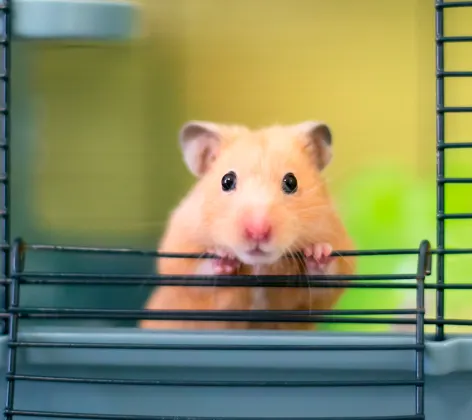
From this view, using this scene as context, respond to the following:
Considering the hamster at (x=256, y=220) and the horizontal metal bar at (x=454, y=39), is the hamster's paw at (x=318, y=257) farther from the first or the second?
the horizontal metal bar at (x=454, y=39)

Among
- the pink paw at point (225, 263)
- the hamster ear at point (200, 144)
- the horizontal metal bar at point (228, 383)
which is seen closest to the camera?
the horizontal metal bar at point (228, 383)

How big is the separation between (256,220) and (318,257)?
0.13 metres

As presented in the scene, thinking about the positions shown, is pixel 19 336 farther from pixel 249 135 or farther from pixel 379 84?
pixel 379 84

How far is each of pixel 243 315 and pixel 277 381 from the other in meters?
0.08

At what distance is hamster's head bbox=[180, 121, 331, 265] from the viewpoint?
0.86 m

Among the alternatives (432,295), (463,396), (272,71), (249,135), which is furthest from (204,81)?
(463,396)

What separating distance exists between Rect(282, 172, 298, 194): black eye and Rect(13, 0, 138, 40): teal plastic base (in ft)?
1.33

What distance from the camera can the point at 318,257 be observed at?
93 cm

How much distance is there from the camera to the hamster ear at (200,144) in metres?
1.03

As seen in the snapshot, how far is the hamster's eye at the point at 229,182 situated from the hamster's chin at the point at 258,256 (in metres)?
0.11

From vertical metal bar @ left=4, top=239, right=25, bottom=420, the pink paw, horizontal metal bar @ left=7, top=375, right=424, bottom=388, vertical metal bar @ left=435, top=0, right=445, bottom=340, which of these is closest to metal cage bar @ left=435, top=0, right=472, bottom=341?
vertical metal bar @ left=435, top=0, right=445, bottom=340


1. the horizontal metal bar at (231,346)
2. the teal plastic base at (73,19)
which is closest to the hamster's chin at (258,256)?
the horizontal metal bar at (231,346)

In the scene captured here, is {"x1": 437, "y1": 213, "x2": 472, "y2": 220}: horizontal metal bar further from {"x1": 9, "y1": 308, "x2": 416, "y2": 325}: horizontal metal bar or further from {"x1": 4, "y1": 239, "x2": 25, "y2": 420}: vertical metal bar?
{"x1": 4, "y1": 239, "x2": 25, "y2": 420}: vertical metal bar

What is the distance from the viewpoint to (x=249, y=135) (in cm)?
102
